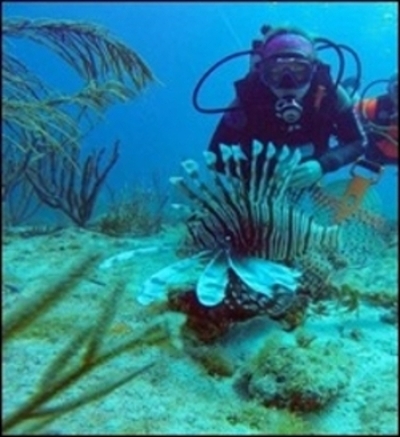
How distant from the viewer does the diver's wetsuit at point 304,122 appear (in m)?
4.45

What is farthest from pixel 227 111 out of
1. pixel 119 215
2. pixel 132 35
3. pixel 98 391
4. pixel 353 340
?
pixel 132 35

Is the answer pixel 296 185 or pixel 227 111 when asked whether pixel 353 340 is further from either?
pixel 227 111

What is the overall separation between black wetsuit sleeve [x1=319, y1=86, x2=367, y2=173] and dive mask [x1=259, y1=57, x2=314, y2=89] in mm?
441

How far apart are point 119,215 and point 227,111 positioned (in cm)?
246

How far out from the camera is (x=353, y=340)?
329 cm

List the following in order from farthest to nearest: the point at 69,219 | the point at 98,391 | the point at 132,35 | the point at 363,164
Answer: the point at 132,35 → the point at 69,219 → the point at 363,164 → the point at 98,391

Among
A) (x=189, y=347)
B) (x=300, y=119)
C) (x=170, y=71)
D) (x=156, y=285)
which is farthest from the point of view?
(x=170, y=71)

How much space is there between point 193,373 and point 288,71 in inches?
89.3

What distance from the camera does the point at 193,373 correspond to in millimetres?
2771

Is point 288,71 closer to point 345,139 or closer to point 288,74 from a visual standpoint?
point 288,74

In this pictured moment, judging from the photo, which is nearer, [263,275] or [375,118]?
[263,275]

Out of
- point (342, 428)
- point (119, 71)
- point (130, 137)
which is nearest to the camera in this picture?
point (342, 428)

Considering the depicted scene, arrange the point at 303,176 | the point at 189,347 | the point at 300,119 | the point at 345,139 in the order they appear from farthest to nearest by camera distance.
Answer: the point at 345,139 < the point at 300,119 < the point at 303,176 < the point at 189,347

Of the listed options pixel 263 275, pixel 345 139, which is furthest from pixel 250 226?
pixel 345 139
